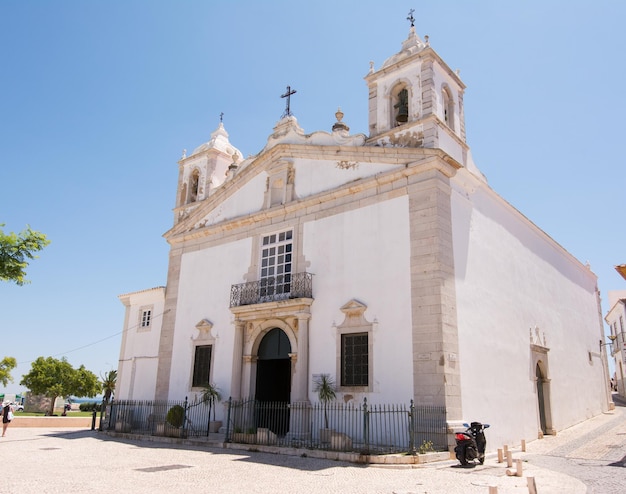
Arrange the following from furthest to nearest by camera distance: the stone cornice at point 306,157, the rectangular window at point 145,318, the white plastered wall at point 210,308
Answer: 1. the rectangular window at point 145,318
2. the white plastered wall at point 210,308
3. the stone cornice at point 306,157

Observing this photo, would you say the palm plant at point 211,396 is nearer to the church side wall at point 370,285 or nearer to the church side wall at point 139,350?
the church side wall at point 370,285

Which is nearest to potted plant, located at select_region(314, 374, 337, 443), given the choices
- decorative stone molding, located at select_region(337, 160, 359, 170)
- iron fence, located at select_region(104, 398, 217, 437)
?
iron fence, located at select_region(104, 398, 217, 437)

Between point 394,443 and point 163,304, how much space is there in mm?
11310

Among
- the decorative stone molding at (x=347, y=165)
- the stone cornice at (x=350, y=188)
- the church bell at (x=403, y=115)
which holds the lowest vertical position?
the stone cornice at (x=350, y=188)

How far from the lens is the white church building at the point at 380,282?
12633 mm

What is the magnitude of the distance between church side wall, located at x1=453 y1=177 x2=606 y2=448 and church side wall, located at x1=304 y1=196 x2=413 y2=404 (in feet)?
4.45

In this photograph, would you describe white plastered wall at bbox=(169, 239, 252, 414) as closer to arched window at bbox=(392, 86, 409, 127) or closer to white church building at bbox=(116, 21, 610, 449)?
white church building at bbox=(116, 21, 610, 449)

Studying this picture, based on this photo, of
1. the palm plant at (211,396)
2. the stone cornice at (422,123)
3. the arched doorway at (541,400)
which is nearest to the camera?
the stone cornice at (422,123)

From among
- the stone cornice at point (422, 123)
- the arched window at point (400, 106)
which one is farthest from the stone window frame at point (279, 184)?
the arched window at point (400, 106)

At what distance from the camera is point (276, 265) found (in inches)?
629

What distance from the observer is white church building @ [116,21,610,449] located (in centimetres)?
1263

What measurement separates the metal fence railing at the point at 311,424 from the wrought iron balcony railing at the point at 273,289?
2868mm

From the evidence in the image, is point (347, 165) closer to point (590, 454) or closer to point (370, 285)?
point (370, 285)

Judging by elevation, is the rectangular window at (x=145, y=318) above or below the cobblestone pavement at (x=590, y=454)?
above
